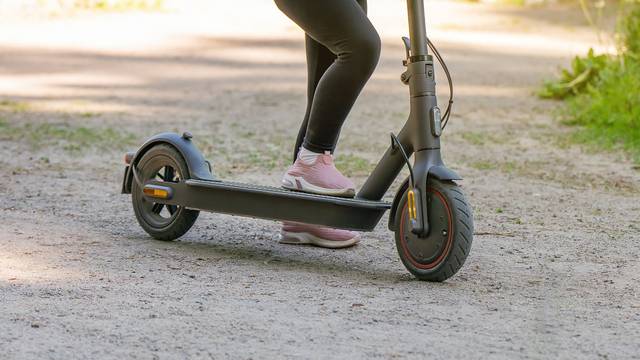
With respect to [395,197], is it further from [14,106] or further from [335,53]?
[14,106]

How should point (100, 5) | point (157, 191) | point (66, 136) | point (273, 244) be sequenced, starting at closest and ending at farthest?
point (157, 191) → point (273, 244) → point (66, 136) → point (100, 5)

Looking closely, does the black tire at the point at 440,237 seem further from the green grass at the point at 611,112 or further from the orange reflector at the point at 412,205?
the green grass at the point at 611,112

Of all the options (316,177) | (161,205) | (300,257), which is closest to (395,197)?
(316,177)

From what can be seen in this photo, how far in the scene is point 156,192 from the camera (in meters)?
4.16

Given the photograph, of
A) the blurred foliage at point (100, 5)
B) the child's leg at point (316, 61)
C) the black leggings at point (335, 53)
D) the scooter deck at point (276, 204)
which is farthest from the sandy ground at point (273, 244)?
the blurred foliage at point (100, 5)

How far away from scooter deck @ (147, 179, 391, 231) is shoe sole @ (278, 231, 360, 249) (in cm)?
31

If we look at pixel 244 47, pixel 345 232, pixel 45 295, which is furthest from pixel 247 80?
pixel 45 295

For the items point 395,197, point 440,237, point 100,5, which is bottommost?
point 440,237

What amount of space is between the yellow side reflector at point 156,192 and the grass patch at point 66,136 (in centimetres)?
217

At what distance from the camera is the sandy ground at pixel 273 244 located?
3.01 meters

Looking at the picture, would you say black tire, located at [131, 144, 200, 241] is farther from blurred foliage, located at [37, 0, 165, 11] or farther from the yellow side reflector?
blurred foliage, located at [37, 0, 165, 11]

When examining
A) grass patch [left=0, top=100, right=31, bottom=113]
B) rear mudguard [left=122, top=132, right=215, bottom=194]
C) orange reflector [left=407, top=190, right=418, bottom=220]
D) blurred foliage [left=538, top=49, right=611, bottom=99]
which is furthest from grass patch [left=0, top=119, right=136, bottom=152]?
blurred foliage [left=538, top=49, right=611, bottom=99]

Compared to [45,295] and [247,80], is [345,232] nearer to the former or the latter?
[45,295]

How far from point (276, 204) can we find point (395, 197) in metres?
0.44
